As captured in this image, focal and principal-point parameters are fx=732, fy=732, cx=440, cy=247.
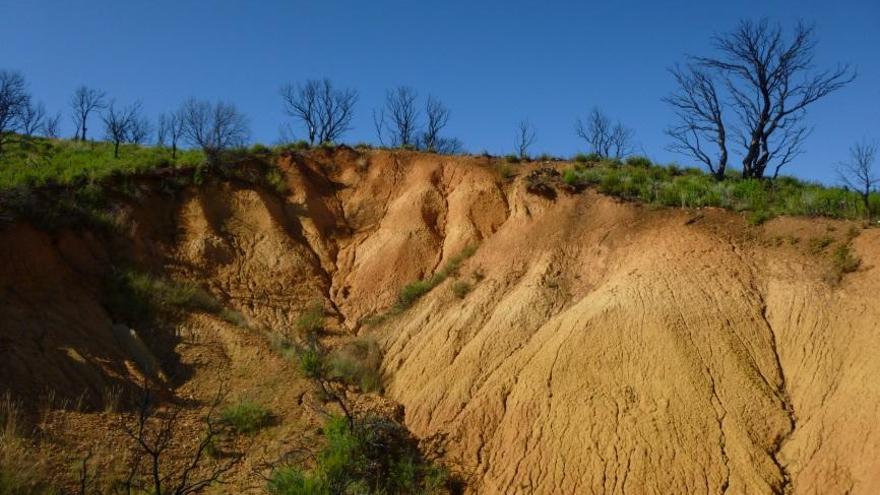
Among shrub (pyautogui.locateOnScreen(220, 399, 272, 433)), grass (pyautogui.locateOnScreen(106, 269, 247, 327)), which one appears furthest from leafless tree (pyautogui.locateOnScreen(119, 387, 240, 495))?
grass (pyautogui.locateOnScreen(106, 269, 247, 327))

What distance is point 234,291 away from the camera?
18.3 metres

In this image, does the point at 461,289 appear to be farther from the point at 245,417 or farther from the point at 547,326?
the point at 245,417

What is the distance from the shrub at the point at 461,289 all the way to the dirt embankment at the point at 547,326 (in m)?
0.14

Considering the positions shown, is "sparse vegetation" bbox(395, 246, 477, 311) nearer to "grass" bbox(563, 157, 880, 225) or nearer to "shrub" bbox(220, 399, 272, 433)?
"grass" bbox(563, 157, 880, 225)

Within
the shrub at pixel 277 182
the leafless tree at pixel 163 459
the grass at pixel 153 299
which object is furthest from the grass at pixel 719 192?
the leafless tree at pixel 163 459

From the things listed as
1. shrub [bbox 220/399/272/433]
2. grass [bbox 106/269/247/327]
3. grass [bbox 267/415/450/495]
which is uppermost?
grass [bbox 106/269/247/327]

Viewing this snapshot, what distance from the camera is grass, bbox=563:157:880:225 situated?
648 inches

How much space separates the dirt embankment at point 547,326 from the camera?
39.2ft

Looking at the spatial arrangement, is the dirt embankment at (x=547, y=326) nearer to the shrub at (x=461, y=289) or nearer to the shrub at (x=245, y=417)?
the shrub at (x=461, y=289)

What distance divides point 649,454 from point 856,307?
4.84 metres

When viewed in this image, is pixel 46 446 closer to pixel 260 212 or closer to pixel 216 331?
pixel 216 331

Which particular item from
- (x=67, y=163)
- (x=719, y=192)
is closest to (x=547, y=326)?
(x=719, y=192)

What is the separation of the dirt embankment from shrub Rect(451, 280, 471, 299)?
14 cm

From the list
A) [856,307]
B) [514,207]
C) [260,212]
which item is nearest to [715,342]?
[856,307]
